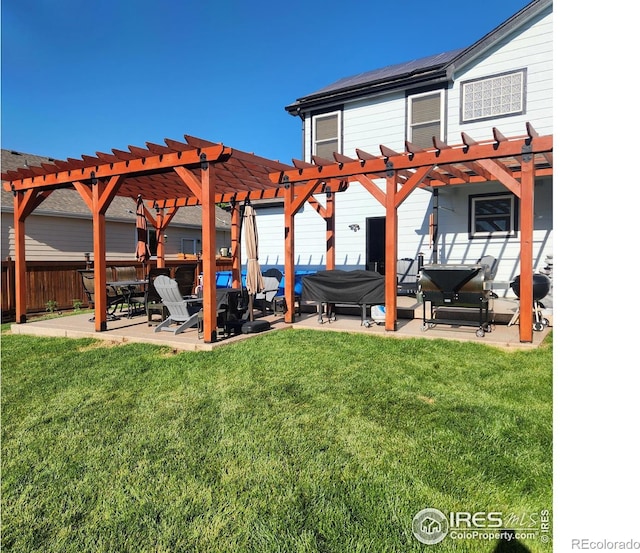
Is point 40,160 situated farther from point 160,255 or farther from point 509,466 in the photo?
point 509,466

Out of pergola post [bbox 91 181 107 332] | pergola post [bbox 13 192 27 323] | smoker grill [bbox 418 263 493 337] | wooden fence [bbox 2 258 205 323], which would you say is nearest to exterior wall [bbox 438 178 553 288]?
smoker grill [bbox 418 263 493 337]

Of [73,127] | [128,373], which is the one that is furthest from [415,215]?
[73,127]

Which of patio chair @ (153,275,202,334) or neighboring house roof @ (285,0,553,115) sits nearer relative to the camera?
patio chair @ (153,275,202,334)

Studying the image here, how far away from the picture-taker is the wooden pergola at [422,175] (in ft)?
19.0

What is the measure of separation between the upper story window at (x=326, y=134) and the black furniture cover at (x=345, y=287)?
18.2 feet

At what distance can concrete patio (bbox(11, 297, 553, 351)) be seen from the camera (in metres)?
6.24

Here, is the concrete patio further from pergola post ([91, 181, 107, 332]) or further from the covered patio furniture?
pergola post ([91, 181, 107, 332])

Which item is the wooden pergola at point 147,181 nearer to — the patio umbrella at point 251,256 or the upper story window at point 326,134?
the patio umbrella at point 251,256

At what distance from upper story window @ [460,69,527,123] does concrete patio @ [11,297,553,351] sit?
465 centimetres

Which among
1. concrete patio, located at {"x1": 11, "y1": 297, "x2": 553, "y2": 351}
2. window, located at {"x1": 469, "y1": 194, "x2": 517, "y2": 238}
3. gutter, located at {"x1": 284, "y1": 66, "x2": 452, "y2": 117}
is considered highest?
gutter, located at {"x1": 284, "y1": 66, "x2": 452, "y2": 117}

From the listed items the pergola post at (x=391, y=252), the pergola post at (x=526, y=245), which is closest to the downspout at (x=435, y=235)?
the pergola post at (x=391, y=252)

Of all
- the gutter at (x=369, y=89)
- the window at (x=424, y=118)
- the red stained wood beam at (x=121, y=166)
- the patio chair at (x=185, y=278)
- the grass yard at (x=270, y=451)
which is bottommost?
the grass yard at (x=270, y=451)

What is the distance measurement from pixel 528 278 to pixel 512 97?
19.7 ft

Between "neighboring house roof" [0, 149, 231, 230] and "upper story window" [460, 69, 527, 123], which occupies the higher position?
"upper story window" [460, 69, 527, 123]
